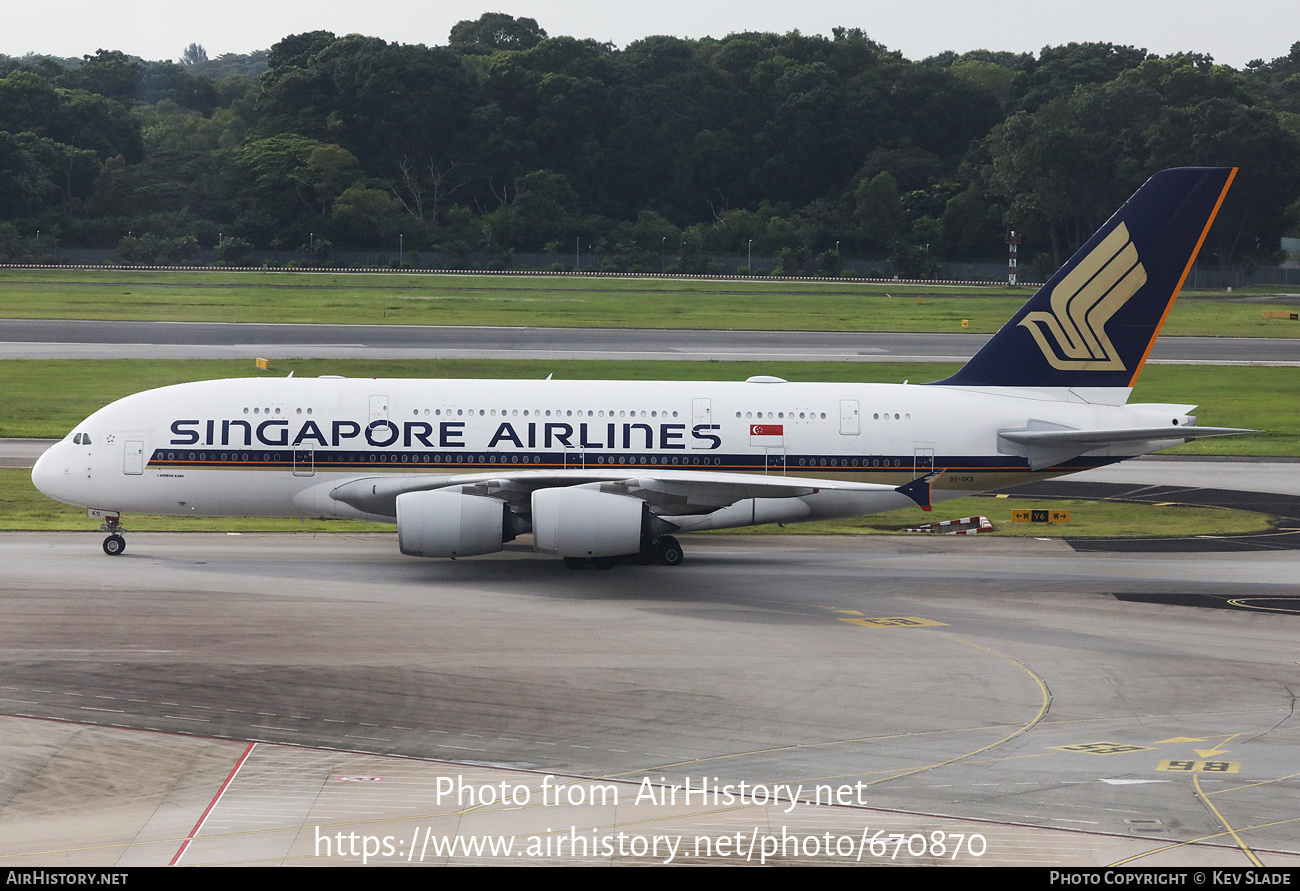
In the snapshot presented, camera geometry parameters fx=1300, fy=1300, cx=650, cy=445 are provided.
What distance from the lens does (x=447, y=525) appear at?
104 feet

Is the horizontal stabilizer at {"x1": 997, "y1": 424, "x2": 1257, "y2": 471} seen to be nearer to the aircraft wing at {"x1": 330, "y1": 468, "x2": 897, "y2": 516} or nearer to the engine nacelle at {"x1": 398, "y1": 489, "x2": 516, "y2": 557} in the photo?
the aircraft wing at {"x1": 330, "y1": 468, "x2": 897, "y2": 516}

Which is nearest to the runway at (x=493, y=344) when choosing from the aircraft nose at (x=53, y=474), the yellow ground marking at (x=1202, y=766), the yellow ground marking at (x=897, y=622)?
the aircraft nose at (x=53, y=474)

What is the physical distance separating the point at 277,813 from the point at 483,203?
162 meters

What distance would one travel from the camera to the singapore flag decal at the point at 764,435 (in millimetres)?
34969

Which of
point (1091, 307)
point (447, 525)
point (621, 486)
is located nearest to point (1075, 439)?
point (1091, 307)

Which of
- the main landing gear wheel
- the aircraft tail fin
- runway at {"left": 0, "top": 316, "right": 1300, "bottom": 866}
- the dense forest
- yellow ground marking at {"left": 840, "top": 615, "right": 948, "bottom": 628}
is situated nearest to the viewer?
runway at {"left": 0, "top": 316, "right": 1300, "bottom": 866}

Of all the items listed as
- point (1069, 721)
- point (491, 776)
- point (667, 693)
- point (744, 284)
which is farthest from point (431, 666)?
point (744, 284)

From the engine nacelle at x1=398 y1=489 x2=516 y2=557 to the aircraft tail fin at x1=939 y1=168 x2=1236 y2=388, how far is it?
14301 millimetres

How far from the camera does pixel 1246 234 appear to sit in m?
160

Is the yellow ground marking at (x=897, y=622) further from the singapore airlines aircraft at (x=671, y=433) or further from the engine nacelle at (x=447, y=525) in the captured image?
the engine nacelle at (x=447, y=525)

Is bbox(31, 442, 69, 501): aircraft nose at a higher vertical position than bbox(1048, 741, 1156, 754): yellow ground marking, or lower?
higher

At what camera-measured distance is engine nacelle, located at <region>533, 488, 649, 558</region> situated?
31.5 m

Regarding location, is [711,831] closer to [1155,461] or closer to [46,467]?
[46,467]

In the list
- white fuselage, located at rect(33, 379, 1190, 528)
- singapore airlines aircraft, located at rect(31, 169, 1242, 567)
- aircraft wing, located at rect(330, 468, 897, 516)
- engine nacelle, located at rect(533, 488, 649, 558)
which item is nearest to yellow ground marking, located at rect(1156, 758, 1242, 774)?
aircraft wing, located at rect(330, 468, 897, 516)
